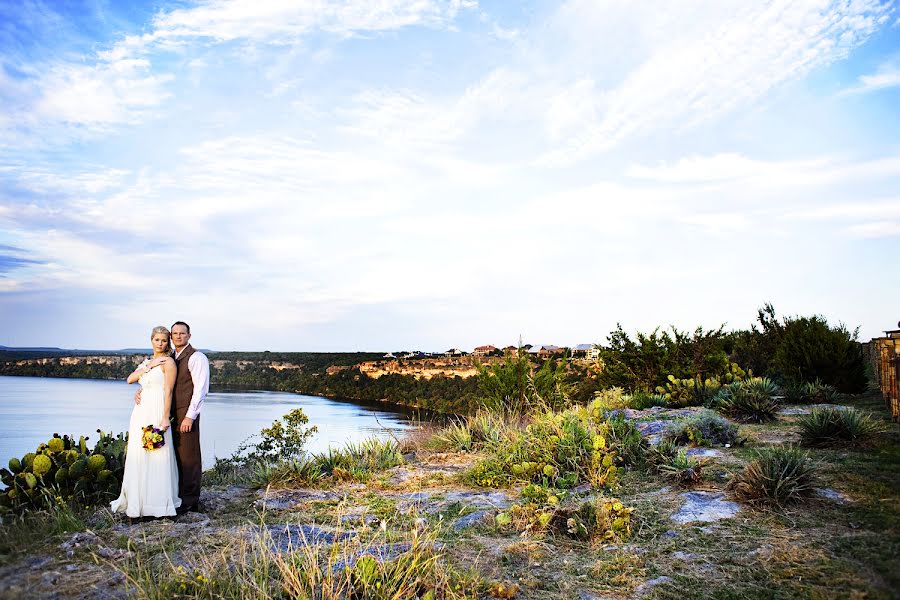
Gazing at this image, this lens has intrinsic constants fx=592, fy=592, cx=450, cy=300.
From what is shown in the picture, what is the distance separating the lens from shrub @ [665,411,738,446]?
7.21 metres

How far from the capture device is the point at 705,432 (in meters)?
7.41

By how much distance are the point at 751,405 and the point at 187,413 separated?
25.0 ft

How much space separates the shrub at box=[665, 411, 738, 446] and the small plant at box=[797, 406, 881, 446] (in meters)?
0.80

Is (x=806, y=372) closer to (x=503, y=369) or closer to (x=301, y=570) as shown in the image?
(x=503, y=369)

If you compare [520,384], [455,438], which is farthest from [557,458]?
[520,384]

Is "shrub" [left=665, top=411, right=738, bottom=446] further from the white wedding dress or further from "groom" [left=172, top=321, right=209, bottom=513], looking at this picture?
the white wedding dress

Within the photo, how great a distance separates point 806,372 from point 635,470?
752 cm

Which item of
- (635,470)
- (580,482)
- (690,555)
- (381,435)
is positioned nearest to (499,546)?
(690,555)

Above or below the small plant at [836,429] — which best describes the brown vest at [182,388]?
above

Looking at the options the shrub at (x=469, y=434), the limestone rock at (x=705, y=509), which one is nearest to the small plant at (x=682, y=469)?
the limestone rock at (x=705, y=509)

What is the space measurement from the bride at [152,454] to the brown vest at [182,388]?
0.54 ft

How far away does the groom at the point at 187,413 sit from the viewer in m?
6.08

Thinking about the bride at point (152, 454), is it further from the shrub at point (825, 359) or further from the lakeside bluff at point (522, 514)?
the shrub at point (825, 359)

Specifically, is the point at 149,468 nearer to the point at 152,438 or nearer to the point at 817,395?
the point at 152,438
